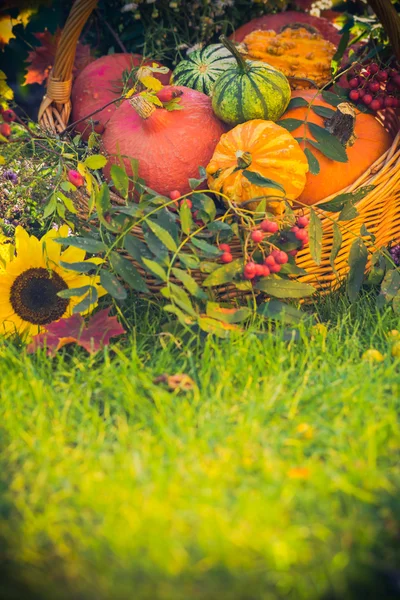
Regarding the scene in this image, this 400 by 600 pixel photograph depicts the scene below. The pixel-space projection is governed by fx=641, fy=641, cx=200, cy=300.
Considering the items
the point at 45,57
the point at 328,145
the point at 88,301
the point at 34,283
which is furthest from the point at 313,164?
the point at 45,57

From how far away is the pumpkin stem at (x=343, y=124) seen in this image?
188cm

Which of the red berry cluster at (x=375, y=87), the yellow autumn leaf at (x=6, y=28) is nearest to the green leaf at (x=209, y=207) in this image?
the red berry cluster at (x=375, y=87)

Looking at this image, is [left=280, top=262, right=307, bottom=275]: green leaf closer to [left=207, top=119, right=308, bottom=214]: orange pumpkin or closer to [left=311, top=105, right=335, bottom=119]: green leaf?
[left=207, top=119, right=308, bottom=214]: orange pumpkin

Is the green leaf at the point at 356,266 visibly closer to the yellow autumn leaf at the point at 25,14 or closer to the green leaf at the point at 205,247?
the green leaf at the point at 205,247

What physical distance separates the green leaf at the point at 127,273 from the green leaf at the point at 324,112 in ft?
2.53

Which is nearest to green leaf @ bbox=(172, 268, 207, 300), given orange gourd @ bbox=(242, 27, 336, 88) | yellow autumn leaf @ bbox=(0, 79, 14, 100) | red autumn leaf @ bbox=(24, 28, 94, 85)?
orange gourd @ bbox=(242, 27, 336, 88)

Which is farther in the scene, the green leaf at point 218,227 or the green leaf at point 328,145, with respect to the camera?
the green leaf at point 328,145

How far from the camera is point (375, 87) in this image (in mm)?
2090

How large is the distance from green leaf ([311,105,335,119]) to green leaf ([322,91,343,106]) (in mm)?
35

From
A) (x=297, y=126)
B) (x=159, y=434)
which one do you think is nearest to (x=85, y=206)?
(x=297, y=126)

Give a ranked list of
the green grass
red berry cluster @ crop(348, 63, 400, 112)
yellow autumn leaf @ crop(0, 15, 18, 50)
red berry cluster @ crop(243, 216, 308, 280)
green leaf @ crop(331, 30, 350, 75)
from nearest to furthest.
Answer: the green grass
red berry cluster @ crop(243, 216, 308, 280)
red berry cluster @ crop(348, 63, 400, 112)
green leaf @ crop(331, 30, 350, 75)
yellow autumn leaf @ crop(0, 15, 18, 50)

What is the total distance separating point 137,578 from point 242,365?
0.67 m

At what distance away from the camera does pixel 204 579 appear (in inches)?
40.1

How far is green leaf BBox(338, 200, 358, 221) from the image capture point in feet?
5.96
